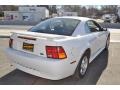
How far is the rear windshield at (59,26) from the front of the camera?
15.9 ft

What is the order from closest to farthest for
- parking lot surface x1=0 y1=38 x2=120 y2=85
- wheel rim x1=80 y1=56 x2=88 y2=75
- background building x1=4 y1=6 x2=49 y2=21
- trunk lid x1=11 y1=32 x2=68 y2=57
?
trunk lid x1=11 y1=32 x2=68 y2=57
parking lot surface x1=0 y1=38 x2=120 y2=85
wheel rim x1=80 y1=56 x2=88 y2=75
background building x1=4 y1=6 x2=49 y2=21

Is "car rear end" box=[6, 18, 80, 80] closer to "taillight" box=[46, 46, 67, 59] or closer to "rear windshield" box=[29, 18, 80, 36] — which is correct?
"taillight" box=[46, 46, 67, 59]

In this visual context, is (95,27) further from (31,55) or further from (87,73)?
(31,55)

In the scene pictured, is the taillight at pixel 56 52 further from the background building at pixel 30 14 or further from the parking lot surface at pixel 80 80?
the background building at pixel 30 14

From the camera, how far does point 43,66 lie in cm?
401

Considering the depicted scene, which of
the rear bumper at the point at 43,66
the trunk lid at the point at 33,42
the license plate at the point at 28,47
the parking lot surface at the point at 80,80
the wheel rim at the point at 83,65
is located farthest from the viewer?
the wheel rim at the point at 83,65

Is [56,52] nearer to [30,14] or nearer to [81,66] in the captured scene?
[81,66]

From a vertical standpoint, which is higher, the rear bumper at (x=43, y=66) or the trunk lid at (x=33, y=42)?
the trunk lid at (x=33, y=42)

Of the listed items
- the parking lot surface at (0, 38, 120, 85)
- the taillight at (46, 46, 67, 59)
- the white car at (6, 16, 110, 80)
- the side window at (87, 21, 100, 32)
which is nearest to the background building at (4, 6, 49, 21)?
the side window at (87, 21, 100, 32)

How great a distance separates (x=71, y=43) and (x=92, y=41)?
126 centimetres

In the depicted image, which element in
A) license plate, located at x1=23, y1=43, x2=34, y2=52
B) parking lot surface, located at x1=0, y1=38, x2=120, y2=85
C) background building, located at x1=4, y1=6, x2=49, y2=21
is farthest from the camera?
background building, located at x1=4, y1=6, x2=49, y2=21

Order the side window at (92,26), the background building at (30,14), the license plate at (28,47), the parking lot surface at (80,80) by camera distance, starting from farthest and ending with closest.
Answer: the background building at (30,14), the side window at (92,26), the parking lot surface at (80,80), the license plate at (28,47)

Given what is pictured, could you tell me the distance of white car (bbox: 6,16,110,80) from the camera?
158 inches

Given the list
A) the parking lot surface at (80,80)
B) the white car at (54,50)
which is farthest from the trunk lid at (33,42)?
the parking lot surface at (80,80)
